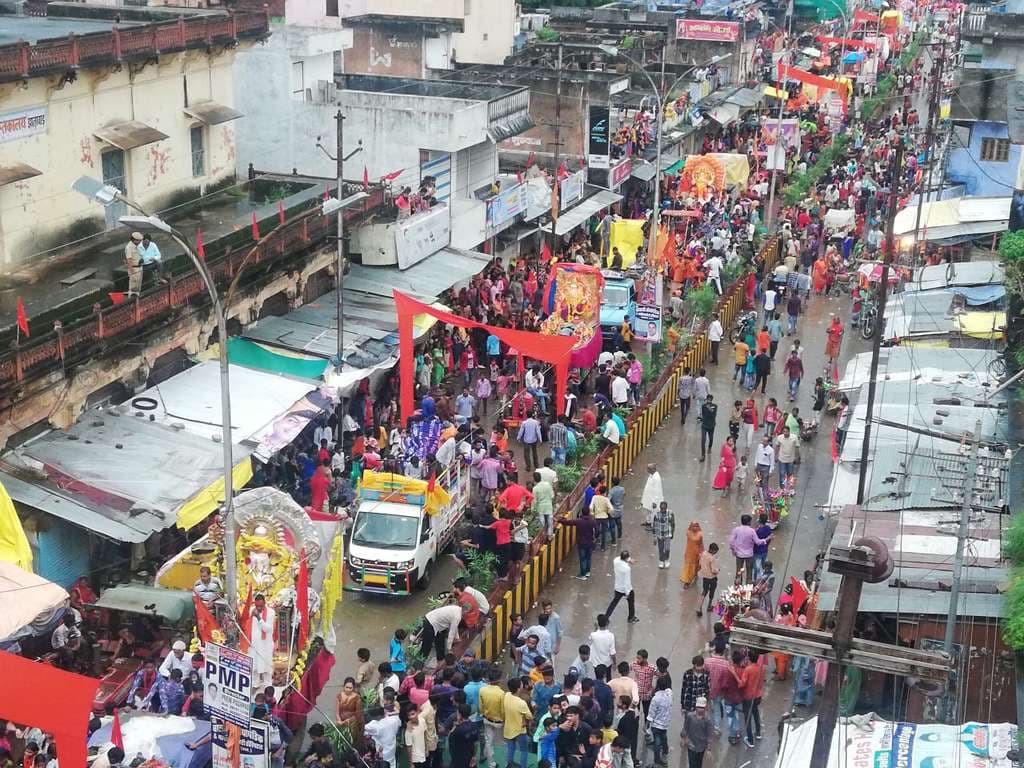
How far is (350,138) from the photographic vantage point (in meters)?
35.1

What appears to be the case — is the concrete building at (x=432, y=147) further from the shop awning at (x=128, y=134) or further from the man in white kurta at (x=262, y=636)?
the man in white kurta at (x=262, y=636)

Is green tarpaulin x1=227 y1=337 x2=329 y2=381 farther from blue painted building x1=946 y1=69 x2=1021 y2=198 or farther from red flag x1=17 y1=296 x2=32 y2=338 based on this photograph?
blue painted building x1=946 y1=69 x2=1021 y2=198

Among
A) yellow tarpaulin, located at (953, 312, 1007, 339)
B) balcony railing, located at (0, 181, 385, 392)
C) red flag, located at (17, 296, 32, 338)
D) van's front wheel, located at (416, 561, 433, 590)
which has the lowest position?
van's front wheel, located at (416, 561, 433, 590)

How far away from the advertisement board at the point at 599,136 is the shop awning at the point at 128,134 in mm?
19441

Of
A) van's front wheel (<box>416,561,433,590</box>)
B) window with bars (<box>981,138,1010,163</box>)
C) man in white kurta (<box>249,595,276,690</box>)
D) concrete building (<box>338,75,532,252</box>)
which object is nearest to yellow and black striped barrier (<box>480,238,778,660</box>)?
van's front wheel (<box>416,561,433,590</box>)

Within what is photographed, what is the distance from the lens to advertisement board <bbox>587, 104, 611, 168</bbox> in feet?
144

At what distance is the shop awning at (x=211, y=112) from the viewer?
28688 mm

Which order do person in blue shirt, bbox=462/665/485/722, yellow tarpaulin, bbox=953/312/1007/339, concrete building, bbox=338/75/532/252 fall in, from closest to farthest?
person in blue shirt, bbox=462/665/485/722
yellow tarpaulin, bbox=953/312/1007/339
concrete building, bbox=338/75/532/252

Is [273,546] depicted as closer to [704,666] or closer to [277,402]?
[704,666]

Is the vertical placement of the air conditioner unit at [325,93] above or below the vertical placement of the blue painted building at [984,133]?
above

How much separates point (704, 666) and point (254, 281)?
510 inches

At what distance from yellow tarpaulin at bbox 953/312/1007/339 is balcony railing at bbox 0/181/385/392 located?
497 inches

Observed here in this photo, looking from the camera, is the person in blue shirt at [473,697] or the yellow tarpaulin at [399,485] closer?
the person in blue shirt at [473,697]

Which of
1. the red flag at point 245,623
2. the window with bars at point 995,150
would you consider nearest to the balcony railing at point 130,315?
the red flag at point 245,623
